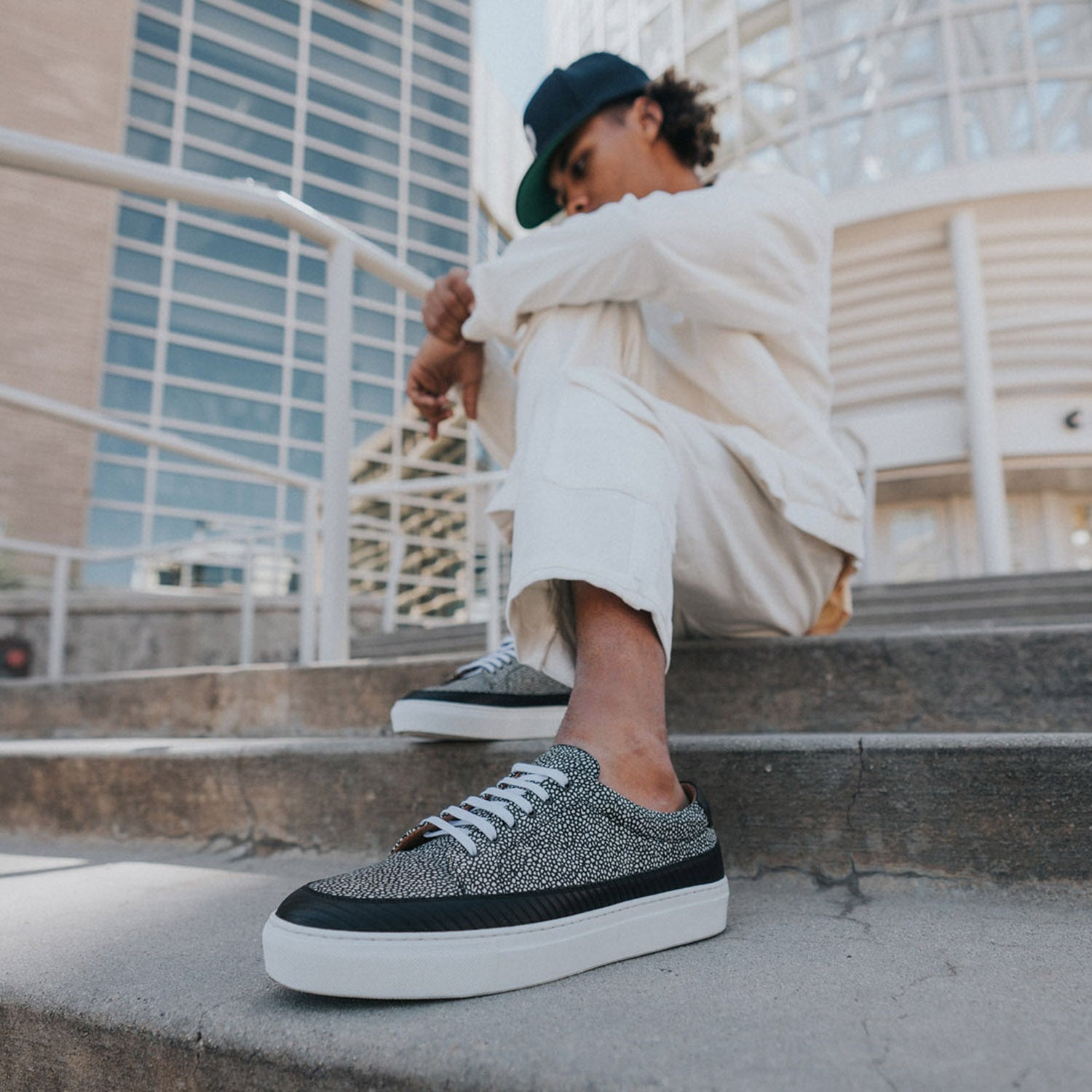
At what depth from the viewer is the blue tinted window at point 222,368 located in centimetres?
754

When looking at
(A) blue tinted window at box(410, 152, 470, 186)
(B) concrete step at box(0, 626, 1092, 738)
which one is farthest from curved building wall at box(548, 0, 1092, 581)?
(B) concrete step at box(0, 626, 1092, 738)

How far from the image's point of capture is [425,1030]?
0.48m

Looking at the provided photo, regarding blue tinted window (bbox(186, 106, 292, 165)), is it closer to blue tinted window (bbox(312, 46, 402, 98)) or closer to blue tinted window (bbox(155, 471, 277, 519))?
blue tinted window (bbox(312, 46, 402, 98))

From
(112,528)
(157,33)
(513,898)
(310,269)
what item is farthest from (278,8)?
(513,898)

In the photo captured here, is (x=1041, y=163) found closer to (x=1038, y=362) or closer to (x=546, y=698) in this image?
(x=1038, y=362)

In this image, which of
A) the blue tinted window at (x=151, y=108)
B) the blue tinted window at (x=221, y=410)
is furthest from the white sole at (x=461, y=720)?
the blue tinted window at (x=151, y=108)

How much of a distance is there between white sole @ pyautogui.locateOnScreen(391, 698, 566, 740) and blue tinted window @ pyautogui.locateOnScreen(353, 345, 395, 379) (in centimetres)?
784

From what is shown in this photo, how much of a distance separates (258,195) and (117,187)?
8.4 inches

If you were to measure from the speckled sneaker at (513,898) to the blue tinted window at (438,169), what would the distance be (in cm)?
1008

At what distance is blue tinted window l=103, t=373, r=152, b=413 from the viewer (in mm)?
7137

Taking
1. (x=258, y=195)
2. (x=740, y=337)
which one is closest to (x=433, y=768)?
(x=740, y=337)

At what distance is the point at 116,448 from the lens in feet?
22.6

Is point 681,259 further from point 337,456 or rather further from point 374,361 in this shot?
point 374,361

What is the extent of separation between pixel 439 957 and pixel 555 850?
0.12m
